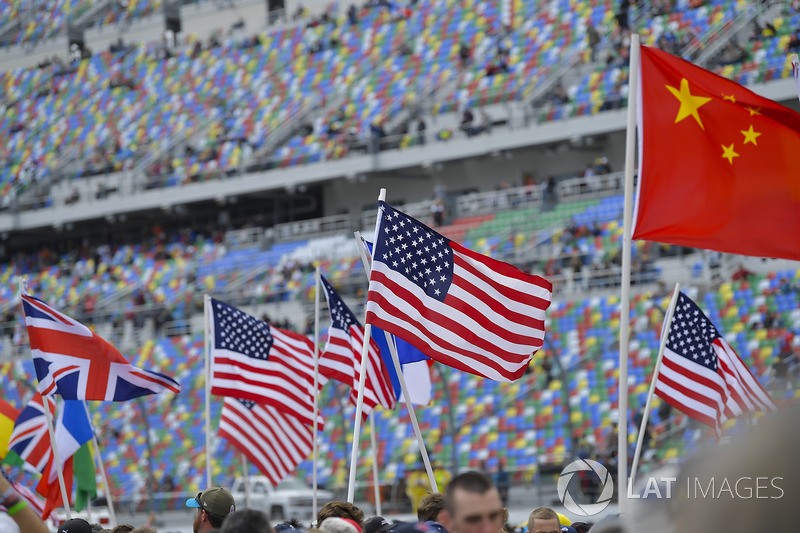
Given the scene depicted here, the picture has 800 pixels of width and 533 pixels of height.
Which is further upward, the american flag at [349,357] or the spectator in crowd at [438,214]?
the spectator in crowd at [438,214]

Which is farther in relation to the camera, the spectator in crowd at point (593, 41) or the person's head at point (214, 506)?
the spectator in crowd at point (593, 41)

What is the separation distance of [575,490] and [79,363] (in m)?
7.18

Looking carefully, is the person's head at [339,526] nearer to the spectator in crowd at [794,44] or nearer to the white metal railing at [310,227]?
the spectator in crowd at [794,44]

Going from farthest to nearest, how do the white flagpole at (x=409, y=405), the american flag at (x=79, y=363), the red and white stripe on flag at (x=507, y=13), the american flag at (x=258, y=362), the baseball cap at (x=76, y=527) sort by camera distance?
the red and white stripe on flag at (x=507, y=13)
the american flag at (x=258, y=362)
the american flag at (x=79, y=363)
the white flagpole at (x=409, y=405)
the baseball cap at (x=76, y=527)

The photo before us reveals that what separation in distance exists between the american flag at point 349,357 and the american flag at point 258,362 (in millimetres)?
502

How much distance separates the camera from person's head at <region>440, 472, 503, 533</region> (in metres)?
4.21

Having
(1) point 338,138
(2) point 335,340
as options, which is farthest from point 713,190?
(1) point 338,138

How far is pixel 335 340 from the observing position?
12.7 meters

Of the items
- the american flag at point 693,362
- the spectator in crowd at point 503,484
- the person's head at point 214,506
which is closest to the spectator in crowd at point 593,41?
the spectator in crowd at point 503,484

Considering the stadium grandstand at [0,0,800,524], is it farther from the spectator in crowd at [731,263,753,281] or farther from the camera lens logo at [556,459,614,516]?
the camera lens logo at [556,459,614,516]

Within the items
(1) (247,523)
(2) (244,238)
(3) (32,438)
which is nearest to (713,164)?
(1) (247,523)

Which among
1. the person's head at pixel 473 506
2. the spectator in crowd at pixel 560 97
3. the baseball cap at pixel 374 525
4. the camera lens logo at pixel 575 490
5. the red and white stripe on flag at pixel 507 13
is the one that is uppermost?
the red and white stripe on flag at pixel 507 13

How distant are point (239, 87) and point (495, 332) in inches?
1298

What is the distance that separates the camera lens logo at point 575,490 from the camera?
35.4 feet
